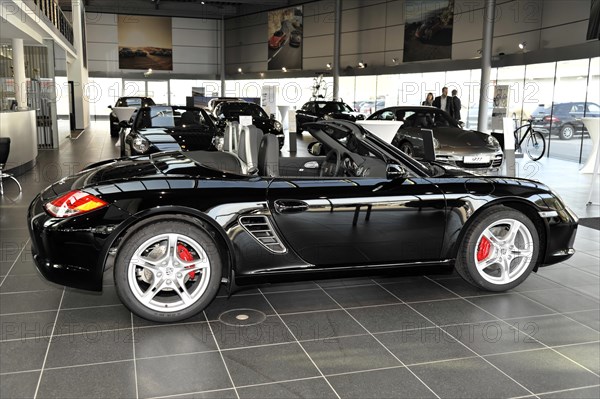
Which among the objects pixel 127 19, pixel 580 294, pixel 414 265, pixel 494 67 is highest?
pixel 127 19


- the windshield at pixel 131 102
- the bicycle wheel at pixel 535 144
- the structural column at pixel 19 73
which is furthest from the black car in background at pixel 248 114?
the windshield at pixel 131 102

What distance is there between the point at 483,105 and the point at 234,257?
48.6 feet

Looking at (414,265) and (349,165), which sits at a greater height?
(349,165)

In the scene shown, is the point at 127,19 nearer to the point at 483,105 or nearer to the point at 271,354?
the point at 483,105

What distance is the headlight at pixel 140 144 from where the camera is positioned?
9804mm

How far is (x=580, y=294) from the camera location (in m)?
4.48

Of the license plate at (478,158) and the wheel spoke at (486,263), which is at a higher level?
the license plate at (478,158)

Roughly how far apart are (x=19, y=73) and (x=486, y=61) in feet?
45.4

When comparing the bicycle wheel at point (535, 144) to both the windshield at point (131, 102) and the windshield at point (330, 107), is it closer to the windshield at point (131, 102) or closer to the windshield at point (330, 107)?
the windshield at point (330, 107)

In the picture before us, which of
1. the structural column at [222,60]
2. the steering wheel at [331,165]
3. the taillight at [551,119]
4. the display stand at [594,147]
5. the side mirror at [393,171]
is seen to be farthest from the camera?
the structural column at [222,60]

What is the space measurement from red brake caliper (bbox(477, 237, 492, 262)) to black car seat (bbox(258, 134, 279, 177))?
164 cm

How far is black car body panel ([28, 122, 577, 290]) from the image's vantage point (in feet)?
11.5

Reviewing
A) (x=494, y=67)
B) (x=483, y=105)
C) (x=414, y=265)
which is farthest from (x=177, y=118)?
(x=494, y=67)

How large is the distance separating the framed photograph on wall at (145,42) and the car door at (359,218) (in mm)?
37627
